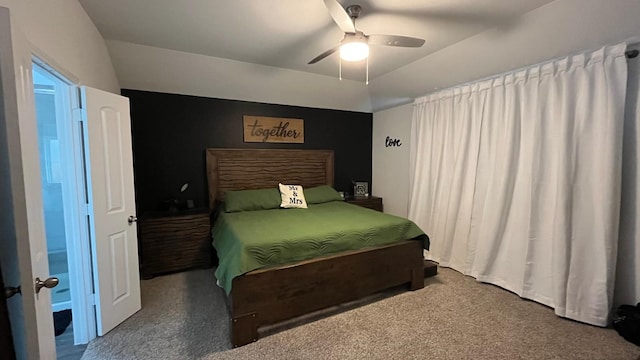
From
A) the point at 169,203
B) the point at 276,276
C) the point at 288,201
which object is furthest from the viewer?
the point at 288,201

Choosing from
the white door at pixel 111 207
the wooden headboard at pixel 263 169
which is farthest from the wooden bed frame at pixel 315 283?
the wooden headboard at pixel 263 169

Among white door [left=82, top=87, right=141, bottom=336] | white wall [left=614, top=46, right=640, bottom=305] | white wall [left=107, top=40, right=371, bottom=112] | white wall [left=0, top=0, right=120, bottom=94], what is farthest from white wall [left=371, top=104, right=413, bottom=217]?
white wall [left=0, top=0, right=120, bottom=94]

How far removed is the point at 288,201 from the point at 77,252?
220cm

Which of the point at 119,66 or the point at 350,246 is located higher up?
the point at 119,66

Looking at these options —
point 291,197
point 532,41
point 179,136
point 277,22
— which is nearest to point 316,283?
point 291,197

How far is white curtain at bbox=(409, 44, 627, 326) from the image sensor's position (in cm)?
209

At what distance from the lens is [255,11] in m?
2.14

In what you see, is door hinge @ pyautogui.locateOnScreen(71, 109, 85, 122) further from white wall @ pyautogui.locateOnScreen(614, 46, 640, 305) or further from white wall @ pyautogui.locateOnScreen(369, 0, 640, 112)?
white wall @ pyautogui.locateOnScreen(614, 46, 640, 305)

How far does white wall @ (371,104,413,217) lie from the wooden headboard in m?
0.93

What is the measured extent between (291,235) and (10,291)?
1638mm

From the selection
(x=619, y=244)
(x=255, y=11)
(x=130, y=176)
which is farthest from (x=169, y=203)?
(x=619, y=244)

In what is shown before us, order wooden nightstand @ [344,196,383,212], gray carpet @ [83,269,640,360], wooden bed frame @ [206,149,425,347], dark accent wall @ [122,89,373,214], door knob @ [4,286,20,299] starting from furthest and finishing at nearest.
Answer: wooden nightstand @ [344,196,383,212] < dark accent wall @ [122,89,373,214] < wooden bed frame @ [206,149,425,347] < gray carpet @ [83,269,640,360] < door knob @ [4,286,20,299]

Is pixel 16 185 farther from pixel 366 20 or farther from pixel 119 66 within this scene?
pixel 119 66

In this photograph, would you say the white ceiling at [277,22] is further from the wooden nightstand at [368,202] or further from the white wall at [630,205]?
the wooden nightstand at [368,202]
